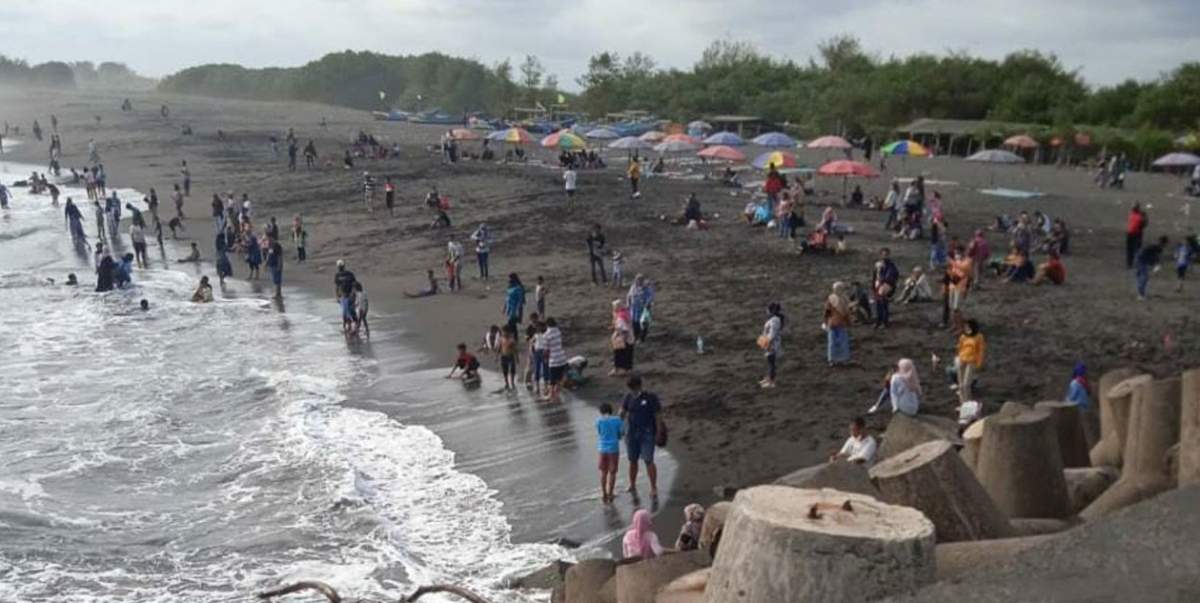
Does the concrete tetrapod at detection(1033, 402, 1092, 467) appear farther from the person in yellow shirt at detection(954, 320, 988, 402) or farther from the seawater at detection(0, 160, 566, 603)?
the seawater at detection(0, 160, 566, 603)

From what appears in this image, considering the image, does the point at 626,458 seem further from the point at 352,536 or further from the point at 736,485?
the point at 352,536

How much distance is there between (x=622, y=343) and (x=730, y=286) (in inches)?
212

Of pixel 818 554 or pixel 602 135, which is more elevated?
pixel 602 135

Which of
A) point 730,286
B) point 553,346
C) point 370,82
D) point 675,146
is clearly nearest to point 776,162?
point 675,146

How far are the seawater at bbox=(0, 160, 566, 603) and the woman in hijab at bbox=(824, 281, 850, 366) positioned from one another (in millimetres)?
5474

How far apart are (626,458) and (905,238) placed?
552 inches

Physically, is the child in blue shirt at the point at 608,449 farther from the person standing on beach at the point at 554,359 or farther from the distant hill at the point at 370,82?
the distant hill at the point at 370,82

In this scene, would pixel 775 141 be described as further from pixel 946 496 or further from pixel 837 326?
pixel 946 496

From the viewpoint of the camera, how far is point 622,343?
637 inches

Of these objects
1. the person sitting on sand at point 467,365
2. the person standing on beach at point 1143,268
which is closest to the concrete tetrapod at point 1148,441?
the person sitting on sand at point 467,365

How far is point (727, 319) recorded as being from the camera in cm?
1873

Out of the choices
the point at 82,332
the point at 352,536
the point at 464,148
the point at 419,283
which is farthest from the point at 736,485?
the point at 464,148

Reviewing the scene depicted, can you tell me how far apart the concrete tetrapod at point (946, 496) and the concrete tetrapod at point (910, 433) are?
3.00 metres

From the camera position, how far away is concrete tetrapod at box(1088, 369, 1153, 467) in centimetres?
1002
